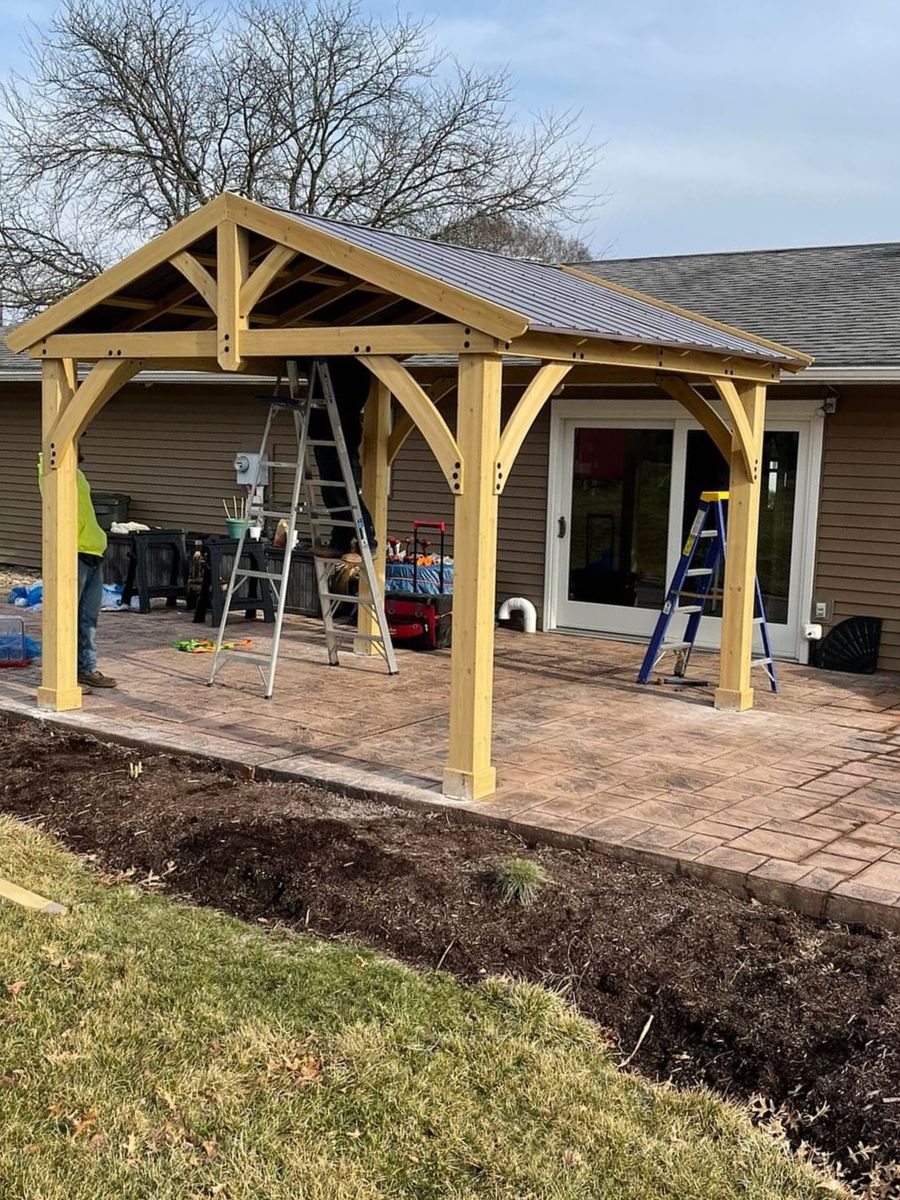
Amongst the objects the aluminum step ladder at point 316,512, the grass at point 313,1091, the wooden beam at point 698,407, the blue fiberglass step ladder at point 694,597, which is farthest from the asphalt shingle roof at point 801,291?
the grass at point 313,1091

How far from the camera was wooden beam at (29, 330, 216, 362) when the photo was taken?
6621 mm

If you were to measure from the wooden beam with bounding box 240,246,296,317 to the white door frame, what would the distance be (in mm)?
4539

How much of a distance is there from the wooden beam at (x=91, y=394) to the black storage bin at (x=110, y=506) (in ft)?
18.5

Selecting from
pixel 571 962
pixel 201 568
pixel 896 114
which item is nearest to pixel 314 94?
pixel 896 114

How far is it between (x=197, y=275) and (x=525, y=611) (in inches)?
206

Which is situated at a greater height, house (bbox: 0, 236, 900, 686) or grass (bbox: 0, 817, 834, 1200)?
house (bbox: 0, 236, 900, 686)

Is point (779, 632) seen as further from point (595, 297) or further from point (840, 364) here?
point (595, 297)

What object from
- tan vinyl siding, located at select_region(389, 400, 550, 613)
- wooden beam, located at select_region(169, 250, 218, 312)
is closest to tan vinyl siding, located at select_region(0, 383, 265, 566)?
tan vinyl siding, located at select_region(389, 400, 550, 613)

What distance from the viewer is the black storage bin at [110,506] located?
12.9 meters

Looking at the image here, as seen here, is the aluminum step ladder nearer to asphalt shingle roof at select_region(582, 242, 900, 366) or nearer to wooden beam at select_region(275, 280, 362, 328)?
wooden beam at select_region(275, 280, 362, 328)

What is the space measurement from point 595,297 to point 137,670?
412 cm

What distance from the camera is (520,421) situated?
5645 mm

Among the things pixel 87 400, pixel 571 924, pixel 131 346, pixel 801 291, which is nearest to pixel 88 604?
pixel 87 400

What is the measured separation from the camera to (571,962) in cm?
411
